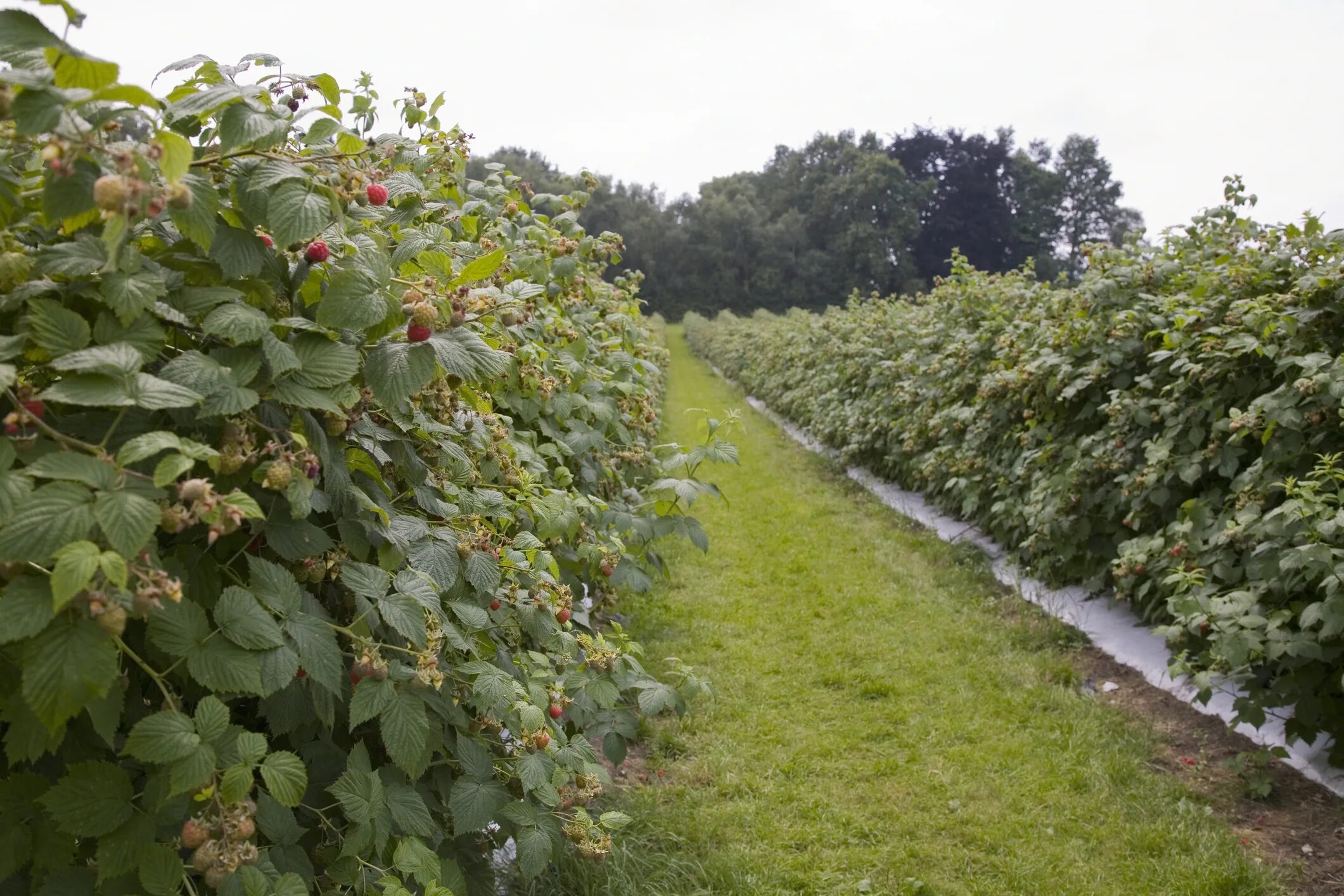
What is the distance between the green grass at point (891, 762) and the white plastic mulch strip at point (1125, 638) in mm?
158

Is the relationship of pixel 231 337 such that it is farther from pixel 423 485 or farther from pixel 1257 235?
pixel 1257 235

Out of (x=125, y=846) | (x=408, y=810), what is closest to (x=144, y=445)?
(x=125, y=846)

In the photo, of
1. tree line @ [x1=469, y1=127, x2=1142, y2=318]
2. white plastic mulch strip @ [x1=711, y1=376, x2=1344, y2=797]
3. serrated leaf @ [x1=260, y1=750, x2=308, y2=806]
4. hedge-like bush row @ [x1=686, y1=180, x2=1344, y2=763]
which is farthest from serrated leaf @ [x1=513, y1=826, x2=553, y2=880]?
tree line @ [x1=469, y1=127, x2=1142, y2=318]

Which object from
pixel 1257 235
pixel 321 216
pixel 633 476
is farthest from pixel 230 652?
pixel 1257 235

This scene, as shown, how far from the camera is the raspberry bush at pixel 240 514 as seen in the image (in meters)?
0.92

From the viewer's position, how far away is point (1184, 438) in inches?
155

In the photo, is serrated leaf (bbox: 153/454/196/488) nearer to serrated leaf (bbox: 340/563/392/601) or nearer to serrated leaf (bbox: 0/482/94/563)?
serrated leaf (bbox: 0/482/94/563)

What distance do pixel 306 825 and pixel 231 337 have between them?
2.61ft

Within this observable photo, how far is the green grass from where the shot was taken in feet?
8.66

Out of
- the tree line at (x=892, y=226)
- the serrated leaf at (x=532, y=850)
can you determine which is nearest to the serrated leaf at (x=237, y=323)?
the serrated leaf at (x=532, y=850)

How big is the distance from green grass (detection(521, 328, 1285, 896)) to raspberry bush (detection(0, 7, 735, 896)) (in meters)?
0.95

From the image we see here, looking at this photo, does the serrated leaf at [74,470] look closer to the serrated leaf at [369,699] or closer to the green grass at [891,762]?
the serrated leaf at [369,699]

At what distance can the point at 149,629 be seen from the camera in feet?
3.44

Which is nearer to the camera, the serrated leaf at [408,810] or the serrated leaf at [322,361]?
the serrated leaf at [322,361]
